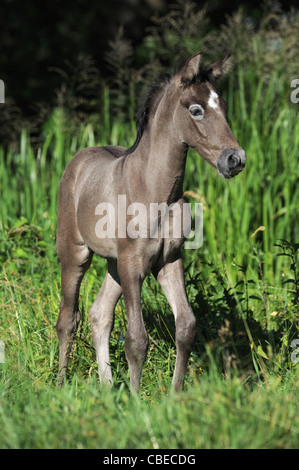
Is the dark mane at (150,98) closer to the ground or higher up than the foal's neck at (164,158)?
higher up

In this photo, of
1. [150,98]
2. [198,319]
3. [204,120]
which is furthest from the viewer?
[198,319]

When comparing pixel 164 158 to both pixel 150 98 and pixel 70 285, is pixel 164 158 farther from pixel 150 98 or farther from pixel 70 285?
pixel 70 285

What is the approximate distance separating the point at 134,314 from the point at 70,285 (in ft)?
2.64

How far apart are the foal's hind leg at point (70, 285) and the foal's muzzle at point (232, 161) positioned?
1.33 meters

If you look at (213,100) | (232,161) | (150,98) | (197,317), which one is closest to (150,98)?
(150,98)

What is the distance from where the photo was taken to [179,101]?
376cm

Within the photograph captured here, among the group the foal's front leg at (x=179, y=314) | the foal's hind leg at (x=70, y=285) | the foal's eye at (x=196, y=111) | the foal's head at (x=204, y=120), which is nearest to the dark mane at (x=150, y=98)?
the foal's head at (x=204, y=120)

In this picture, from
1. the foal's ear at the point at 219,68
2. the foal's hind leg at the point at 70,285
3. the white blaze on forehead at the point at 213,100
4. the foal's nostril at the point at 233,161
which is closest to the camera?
the foal's nostril at the point at 233,161

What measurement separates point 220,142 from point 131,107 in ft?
10.5

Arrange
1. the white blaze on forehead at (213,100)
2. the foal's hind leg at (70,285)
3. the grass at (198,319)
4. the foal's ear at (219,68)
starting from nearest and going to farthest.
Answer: the grass at (198,319) < the white blaze on forehead at (213,100) < the foal's ear at (219,68) < the foal's hind leg at (70,285)

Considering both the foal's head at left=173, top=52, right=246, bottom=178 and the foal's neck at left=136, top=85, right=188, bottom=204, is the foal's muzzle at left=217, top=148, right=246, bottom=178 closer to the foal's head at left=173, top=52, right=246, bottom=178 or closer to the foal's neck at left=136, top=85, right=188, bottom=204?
the foal's head at left=173, top=52, right=246, bottom=178

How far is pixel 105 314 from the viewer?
15.1ft

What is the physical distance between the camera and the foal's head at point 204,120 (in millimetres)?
3551

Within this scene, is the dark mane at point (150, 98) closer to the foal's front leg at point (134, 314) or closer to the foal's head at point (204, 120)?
the foal's head at point (204, 120)
